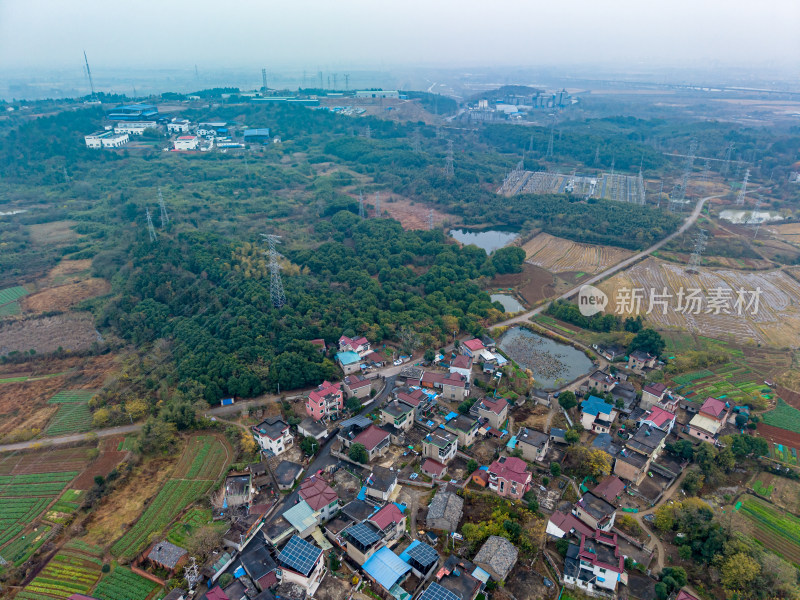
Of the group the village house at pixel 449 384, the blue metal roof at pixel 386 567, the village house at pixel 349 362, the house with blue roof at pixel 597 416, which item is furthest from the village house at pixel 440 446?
the village house at pixel 349 362

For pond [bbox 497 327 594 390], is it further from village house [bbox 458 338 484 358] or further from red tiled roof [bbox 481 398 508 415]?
red tiled roof [bbox 481 398 508 415]

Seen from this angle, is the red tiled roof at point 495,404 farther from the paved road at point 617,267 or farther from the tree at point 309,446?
the paved road at point 617,267

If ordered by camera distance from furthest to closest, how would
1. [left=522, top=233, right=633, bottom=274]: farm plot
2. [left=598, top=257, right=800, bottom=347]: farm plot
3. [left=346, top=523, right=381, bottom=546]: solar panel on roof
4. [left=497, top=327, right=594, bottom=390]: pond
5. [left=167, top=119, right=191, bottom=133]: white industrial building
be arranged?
[left=167, top=119, right=191, bottom=133]: white industrial building < [left=522, top=233, right=633, bottom=274]: farm plot < [left=598, top=257, right=800, bottom=347]: farm plot < [left=497, top=327, right=594, bottom=390]: pond < [left=346, top=523, right=381, bottom=546]: solar panel on roof

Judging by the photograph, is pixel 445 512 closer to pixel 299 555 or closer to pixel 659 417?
pixel 299 555

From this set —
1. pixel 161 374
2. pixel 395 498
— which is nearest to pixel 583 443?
pixel 395 498

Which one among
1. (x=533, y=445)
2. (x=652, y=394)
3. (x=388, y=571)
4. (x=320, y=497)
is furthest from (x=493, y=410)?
(x=388, y=571)

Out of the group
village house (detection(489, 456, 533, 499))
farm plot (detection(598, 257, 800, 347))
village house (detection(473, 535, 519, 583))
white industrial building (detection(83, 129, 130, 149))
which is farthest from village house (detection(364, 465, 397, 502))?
white industrial building (detection(83, 129, 130, 149))
